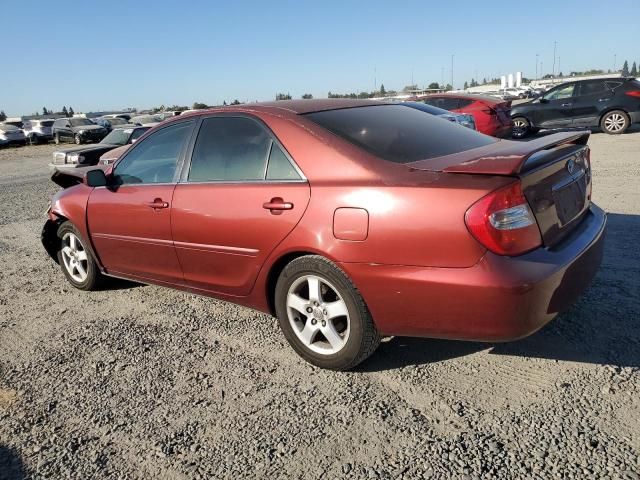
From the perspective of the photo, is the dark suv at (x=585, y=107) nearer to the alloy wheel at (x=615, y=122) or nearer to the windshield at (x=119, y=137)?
the alloy wheel at (x=615, y=122)

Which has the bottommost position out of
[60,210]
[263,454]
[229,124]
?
[263,454]

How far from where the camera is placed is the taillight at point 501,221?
8.21 ft

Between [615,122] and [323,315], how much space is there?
1494 cm

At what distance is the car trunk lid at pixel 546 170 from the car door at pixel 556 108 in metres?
13.5

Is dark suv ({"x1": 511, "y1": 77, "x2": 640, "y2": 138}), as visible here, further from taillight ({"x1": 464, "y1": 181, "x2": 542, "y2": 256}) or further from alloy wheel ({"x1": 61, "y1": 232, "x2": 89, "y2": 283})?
taillight ({"x1": 464, "y1": 181, "x2": 542, "y2": 256})

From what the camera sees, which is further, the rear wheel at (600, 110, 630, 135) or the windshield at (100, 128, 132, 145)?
the rear wheel at (600, 110, 630, 135)

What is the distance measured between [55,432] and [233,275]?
1336 millimetres

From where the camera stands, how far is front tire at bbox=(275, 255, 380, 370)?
2.94m

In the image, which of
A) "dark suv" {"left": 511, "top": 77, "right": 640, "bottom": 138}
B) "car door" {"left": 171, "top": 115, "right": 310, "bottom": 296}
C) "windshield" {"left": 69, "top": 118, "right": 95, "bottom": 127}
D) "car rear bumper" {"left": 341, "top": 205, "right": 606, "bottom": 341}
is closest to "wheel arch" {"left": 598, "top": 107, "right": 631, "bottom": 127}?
"dark suv" {"left": 511, "top": 77, "right": 640, "bottom": 138}

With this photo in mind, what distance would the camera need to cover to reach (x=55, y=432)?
9.04ft

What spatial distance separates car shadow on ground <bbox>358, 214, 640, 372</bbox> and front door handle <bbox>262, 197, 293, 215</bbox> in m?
1.04

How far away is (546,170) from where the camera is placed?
109 inches

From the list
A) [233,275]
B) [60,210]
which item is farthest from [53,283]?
[233,275]

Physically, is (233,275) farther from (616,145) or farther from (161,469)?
(616,145)
